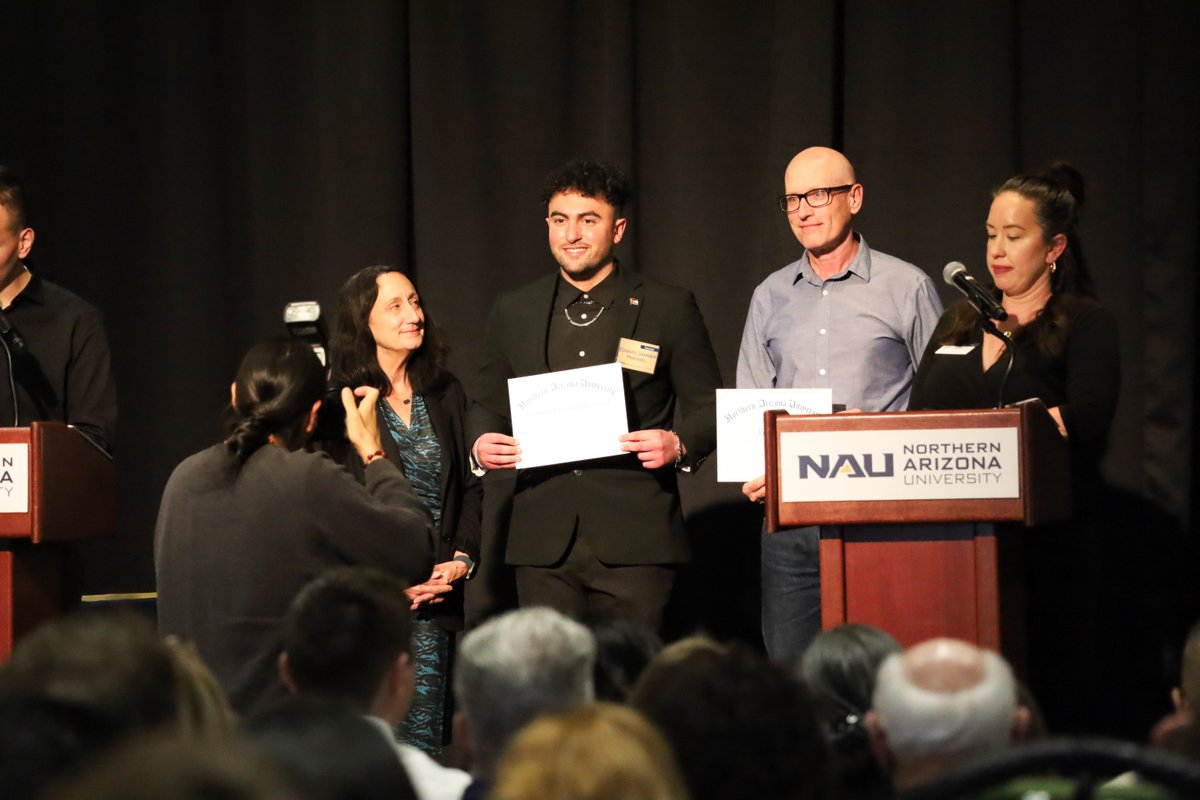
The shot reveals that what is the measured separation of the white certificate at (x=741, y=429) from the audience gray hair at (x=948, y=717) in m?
1.74

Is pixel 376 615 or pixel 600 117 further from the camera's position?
pixel 600 117

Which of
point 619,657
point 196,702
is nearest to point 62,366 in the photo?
point 619,657

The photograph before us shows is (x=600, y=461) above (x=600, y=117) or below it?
below

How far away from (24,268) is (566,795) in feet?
11.0

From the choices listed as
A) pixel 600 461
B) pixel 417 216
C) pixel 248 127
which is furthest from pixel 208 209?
pixel 600 461

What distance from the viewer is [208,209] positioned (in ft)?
17.3

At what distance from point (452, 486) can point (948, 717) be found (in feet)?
7.87

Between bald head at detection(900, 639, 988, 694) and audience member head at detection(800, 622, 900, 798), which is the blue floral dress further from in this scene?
bald head at detection(900, 639, 988, 694)

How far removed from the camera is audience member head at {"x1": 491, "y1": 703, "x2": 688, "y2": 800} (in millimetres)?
1248

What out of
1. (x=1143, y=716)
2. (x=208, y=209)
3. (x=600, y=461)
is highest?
(x=208, y=209)

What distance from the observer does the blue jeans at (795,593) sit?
12.6 ft

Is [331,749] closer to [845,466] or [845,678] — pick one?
[845,678]

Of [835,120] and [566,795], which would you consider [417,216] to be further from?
[566,795]

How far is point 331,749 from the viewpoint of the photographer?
1.56 meters
